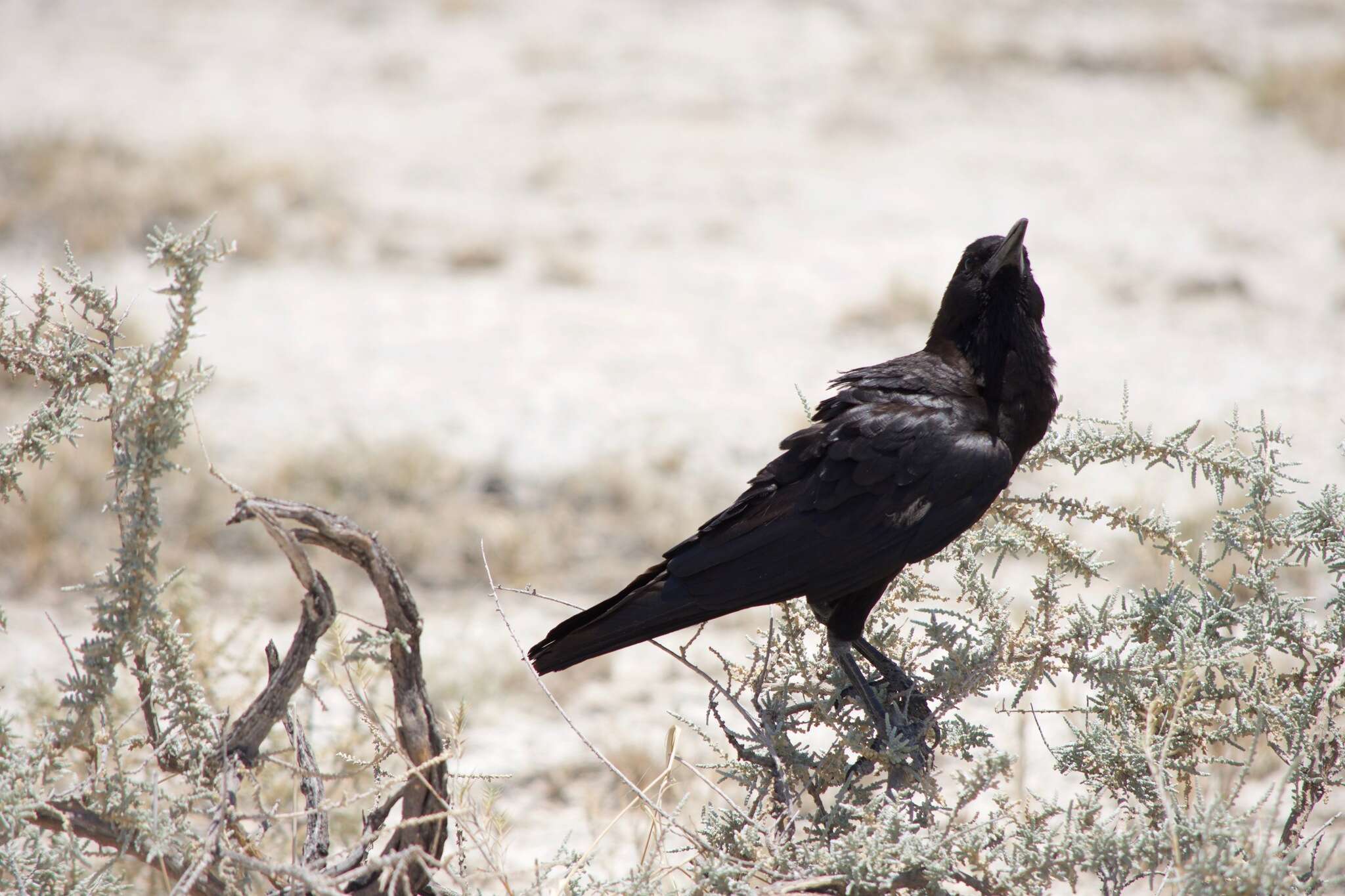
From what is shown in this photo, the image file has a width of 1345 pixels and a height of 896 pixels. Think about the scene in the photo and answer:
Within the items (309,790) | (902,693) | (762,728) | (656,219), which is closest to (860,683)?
(902,693)

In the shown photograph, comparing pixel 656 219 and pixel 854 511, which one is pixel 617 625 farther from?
pixel 656 219

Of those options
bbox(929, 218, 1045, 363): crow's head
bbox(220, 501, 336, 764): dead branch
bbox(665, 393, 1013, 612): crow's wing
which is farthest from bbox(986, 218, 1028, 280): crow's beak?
bbox(220, 501, 336, 764): dead branch

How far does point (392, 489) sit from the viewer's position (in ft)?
20.8

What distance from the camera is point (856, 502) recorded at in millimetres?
3000

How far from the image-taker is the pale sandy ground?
22.8ft

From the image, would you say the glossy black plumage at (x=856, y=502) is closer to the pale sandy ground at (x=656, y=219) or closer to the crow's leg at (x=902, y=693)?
the crow's leg at (x=902, y=693)

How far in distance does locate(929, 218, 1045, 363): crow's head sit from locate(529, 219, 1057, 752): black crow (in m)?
0.02

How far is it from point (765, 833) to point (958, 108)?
11355mm

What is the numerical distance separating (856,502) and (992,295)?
2.77ft

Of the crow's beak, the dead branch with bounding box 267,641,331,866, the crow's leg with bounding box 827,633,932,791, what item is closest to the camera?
the dead branch with bounding box 267,641,331,866

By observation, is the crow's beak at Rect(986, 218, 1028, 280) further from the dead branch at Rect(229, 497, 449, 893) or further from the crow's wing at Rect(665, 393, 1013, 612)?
the dead branch at Rect(229, 497, 449, 893)

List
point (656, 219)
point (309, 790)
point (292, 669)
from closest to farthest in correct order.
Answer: point (292, 669) → point (309, 790) → point (656, 219)

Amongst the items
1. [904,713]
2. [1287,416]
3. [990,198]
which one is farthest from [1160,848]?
[990,198]

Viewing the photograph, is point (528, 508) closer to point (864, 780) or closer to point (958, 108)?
point (864, 780)
